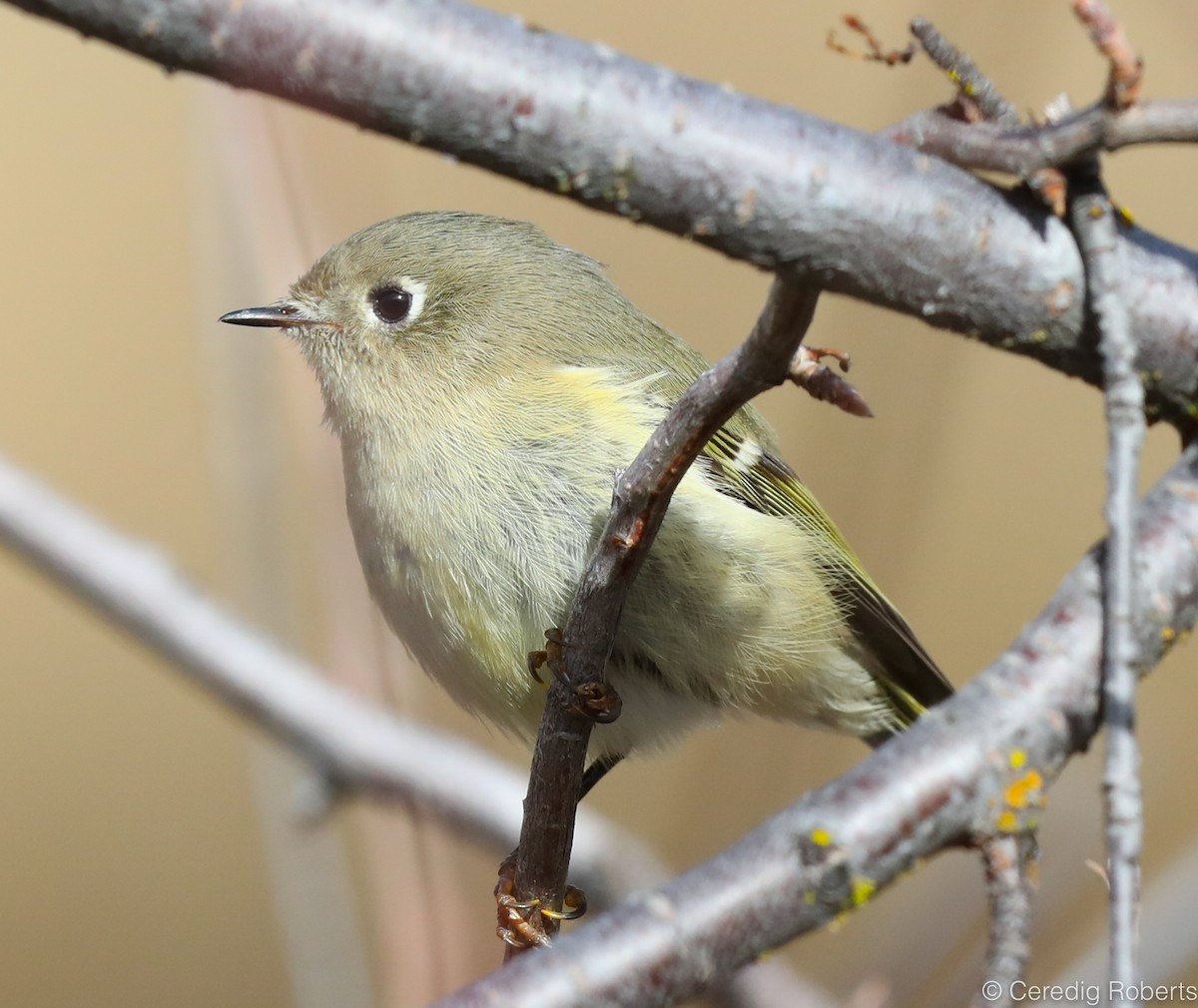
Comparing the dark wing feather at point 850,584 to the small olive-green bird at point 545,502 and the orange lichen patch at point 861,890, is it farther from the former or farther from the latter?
the orange lichen patch at point 861,890

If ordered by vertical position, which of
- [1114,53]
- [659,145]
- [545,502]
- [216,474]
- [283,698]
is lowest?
[283,698]

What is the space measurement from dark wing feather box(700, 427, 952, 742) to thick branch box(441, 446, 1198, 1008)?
26.7 inches

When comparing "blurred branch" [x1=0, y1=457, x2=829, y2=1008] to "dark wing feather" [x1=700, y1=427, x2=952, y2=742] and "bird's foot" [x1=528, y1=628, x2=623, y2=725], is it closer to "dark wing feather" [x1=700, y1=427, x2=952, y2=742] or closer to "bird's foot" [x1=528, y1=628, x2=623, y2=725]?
"dark wing feather" [x1=700, y1=427, x2=952, y2=742]

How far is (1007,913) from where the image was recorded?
776mm

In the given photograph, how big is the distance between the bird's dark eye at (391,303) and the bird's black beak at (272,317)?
2.8 inches

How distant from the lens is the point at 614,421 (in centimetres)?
139

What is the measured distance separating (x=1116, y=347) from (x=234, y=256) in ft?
4.16

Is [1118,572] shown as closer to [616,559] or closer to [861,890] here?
[861,890]

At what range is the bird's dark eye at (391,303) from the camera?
5.31 feet

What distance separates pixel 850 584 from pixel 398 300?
0.69 m

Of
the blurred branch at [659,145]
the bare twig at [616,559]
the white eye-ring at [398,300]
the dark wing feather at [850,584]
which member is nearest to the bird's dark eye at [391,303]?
the white eye-ring at [398,300]

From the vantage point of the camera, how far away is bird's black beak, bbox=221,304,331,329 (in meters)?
1.60

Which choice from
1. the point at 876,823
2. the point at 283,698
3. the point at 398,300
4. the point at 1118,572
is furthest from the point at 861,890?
the point at 283,698

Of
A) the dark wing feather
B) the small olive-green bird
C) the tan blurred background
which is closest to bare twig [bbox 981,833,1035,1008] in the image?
the small olive-green bird
